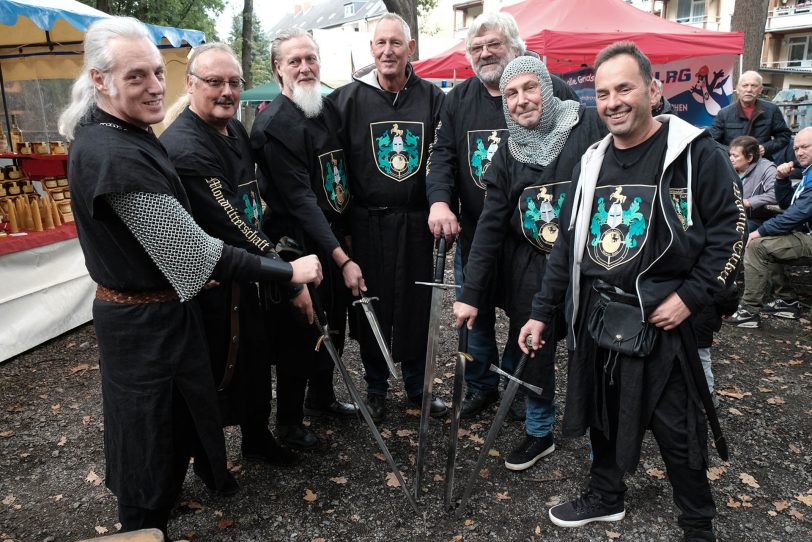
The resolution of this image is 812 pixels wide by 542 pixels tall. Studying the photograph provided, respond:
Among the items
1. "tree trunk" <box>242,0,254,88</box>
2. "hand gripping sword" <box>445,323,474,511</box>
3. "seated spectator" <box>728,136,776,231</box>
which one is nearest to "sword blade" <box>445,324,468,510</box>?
"hand gripping sword" <box>445,323,474,511</box>

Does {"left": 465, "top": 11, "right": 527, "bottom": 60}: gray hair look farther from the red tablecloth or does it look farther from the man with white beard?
the red tablecloth

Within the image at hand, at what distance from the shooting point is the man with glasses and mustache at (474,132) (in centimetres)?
282

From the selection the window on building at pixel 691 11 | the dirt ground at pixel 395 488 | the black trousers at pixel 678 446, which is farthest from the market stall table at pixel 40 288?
the window on building at pixel 691 11

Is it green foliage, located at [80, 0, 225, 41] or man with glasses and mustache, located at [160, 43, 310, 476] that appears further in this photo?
green foliage, located at [80, 0, 225, 41]

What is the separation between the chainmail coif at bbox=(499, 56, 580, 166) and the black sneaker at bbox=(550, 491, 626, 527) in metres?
1.47

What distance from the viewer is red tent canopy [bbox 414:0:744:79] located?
680 centimetres

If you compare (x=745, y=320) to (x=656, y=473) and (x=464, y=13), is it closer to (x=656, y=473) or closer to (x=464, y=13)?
(x=656, y=473)

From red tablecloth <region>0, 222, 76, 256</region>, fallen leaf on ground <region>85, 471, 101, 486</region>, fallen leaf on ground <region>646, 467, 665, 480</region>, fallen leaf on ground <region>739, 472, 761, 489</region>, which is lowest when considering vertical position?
fallen leaf on ground <region>85, 471, 101, 486</region>

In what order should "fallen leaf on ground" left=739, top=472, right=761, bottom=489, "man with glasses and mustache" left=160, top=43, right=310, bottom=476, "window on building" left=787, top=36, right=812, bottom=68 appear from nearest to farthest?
"man with glasses and mustache" left=160, top=43, right=310, bottom=476 < "fallen leaf on ground" left=739, top=472, right=761, bottom=489 < "window on building" left=787, top=36, right=812, bottom=68

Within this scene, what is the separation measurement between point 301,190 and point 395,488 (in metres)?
1.51

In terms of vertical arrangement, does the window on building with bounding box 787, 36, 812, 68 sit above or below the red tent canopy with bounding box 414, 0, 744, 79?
above

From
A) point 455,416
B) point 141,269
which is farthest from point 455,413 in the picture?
point 141,269

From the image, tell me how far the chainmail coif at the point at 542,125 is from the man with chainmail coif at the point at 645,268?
0.36 m

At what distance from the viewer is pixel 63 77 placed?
7367mm
